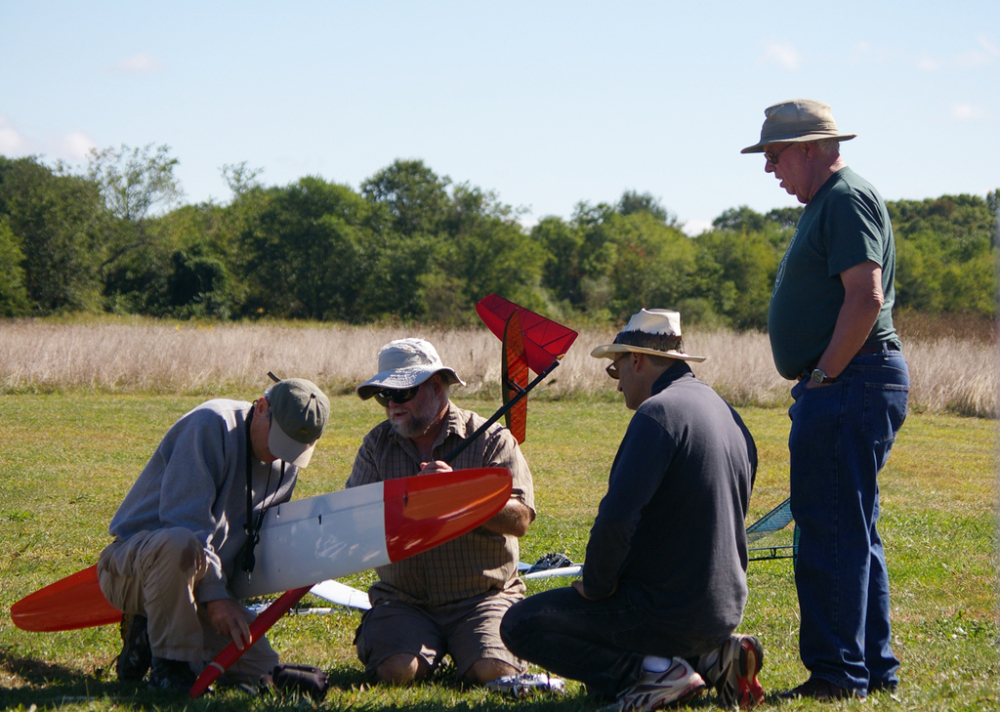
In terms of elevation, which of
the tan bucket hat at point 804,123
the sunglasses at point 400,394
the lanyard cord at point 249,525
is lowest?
the lanyard cord at point 249,525

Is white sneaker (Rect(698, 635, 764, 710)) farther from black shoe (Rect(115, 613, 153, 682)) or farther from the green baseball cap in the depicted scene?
black shoe (Rect(115, 613, 153, 682))

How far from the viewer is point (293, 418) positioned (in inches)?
130

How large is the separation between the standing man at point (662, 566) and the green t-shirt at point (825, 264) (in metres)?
0.49

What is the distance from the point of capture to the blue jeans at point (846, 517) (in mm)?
3025

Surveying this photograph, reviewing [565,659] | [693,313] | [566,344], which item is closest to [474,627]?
[565,659]

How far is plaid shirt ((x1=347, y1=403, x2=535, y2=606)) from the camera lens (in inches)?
145


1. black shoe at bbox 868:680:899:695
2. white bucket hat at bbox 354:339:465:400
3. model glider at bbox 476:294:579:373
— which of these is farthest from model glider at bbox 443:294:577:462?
black shoe at bbox 868:680:899:695

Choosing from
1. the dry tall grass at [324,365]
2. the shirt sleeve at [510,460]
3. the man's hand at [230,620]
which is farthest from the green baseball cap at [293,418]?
the dry tall grass at [324,365]

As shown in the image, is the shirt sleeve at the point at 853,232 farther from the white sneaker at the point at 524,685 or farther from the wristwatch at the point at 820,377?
the white sneaker at the point at 524,685

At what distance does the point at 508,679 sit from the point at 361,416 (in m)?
10.3

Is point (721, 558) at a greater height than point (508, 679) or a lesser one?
greater

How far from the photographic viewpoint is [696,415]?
2.82m

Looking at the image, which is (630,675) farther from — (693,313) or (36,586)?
(693,313)

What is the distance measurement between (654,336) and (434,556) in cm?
139
